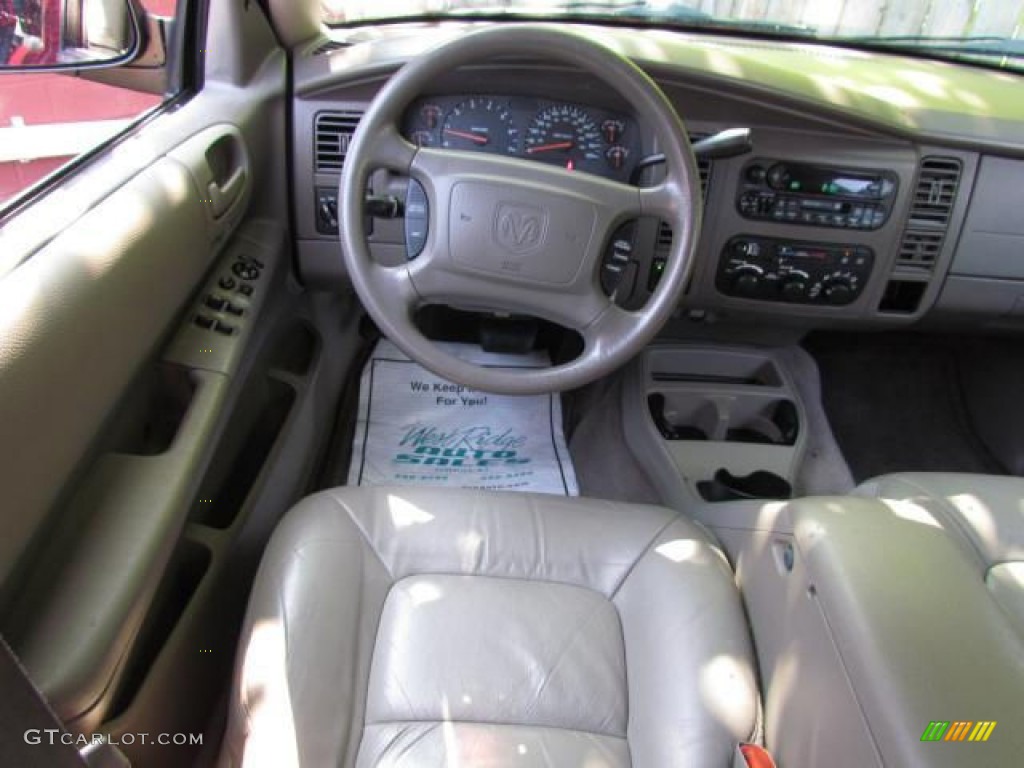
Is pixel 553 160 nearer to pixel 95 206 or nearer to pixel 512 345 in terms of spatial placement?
pixel 512 345

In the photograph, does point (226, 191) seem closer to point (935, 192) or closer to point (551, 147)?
point (551, 147)

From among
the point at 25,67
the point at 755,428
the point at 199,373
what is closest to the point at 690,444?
the point at 755,428

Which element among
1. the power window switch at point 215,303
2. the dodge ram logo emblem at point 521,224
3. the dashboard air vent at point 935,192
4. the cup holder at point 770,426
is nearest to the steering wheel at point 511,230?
the dodge ram logo emblem at point 521,224

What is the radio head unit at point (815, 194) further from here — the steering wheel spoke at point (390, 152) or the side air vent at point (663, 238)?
the steering wheel spoke at point (390, 152)

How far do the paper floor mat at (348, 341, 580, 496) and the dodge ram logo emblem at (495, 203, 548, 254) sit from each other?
1.91 ft

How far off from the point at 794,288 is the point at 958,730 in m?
1.06

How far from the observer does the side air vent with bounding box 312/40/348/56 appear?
145 centimetres

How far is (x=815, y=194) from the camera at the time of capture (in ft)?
4.85

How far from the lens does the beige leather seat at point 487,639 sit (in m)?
0.85

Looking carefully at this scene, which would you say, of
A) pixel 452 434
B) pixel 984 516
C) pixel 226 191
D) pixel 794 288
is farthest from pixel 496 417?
pixel 984 516

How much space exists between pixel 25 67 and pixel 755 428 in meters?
1.59

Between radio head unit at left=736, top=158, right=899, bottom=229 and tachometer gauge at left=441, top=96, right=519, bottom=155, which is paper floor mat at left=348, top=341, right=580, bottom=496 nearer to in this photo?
tachometer gauge at left=441, top=96, right=519, bottom=155

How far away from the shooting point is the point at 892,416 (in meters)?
2.08

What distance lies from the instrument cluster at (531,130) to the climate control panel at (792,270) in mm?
351
